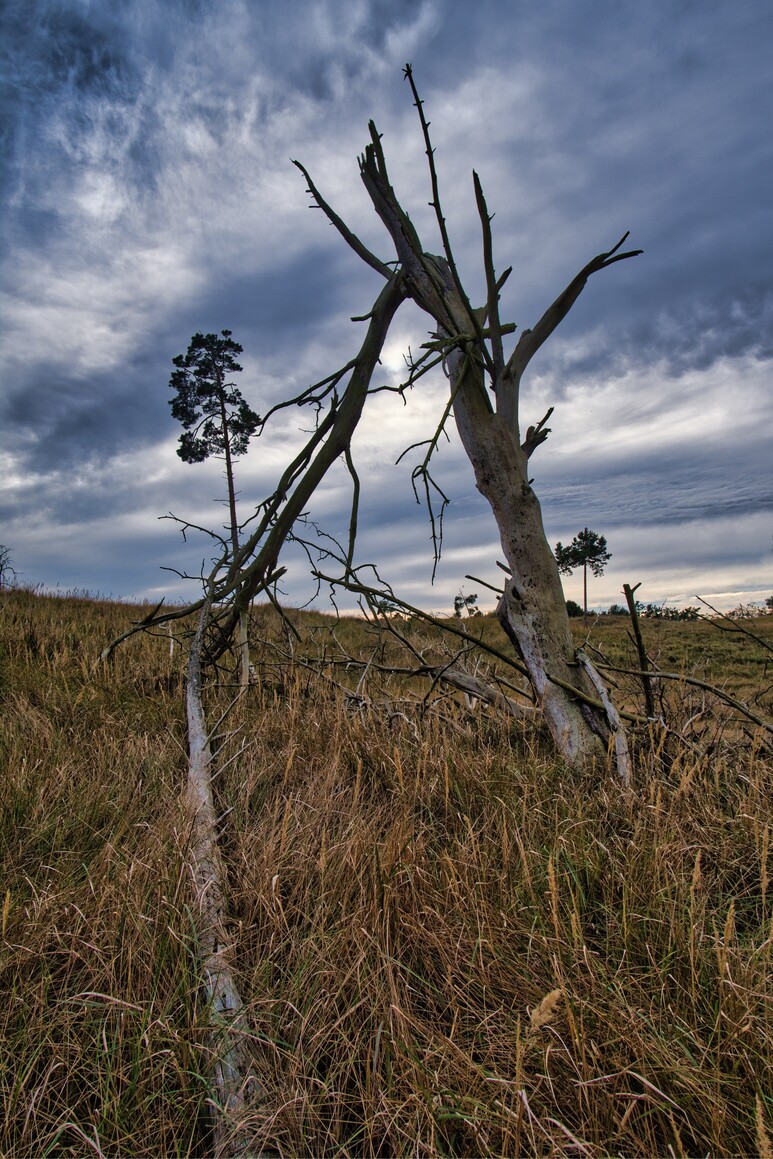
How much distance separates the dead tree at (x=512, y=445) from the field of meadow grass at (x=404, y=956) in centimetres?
37

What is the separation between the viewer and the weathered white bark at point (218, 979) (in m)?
1.40

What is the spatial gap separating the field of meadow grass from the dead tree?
370 mm

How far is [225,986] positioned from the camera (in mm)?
1749

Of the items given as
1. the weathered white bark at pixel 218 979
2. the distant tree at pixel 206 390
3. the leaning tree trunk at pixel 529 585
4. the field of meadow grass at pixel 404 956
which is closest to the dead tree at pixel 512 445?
the leaning tree trunk at pixel 529 585

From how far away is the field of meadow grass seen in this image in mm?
1361

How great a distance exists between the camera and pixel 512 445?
12.0 ft

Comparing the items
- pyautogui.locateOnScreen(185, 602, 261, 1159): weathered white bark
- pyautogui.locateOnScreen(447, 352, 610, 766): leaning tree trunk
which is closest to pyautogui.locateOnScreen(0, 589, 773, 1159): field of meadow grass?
pyautogui.locateOnScreen(185, 602, 261, 1159): weathered white bark

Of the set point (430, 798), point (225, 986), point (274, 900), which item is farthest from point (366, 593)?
point (225, 986)

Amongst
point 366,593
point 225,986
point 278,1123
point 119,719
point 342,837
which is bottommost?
point 278,1123

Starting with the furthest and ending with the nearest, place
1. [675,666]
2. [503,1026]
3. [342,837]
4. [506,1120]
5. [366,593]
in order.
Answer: [675,666]
[366,593]
[342,837]
[503,1026]
[506,1120]

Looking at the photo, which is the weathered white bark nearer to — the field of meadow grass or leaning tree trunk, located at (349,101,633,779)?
the field of meadow grass

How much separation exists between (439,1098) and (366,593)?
301cm

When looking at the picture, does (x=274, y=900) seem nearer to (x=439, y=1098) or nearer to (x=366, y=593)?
(x=439, y=1098)

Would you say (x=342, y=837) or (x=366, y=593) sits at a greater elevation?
(x=366, y=593)
